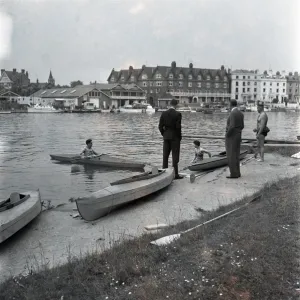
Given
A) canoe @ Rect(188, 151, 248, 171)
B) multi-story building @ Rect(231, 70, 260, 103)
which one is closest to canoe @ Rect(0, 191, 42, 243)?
canoe @ Rect(188, 151, 248, 171)

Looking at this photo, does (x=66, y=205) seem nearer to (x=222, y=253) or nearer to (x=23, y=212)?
(x=23, y=212)

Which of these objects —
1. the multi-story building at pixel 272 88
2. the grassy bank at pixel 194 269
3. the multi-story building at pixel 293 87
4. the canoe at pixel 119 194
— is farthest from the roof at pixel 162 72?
the grassy bank at pixel 194 269

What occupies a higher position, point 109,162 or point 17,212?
point 17,212

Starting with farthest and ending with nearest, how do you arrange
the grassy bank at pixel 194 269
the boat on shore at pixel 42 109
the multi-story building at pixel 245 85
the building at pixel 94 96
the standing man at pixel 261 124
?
the multi-story building at pixel 245 85
the building at pixel 94 96
the boat on shore at pixel 42 109
the standing man at pixel 261 124
the grassy bank at pixel 194 269

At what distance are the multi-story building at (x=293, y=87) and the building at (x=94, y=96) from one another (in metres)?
70.7

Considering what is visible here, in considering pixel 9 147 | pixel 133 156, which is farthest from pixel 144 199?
pixel 9 147

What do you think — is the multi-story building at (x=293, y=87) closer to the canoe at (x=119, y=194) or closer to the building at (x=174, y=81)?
the building at (x=174, y=81)

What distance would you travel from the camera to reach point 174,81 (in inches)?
4843

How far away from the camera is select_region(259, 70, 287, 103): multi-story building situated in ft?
502

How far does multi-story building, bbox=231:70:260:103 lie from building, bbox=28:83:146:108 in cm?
4004

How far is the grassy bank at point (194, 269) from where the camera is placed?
4629 mm

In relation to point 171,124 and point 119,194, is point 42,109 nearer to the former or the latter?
point 171,124

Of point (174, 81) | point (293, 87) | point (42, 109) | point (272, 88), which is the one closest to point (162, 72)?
point (174, 81)

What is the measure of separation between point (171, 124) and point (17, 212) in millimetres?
5192
